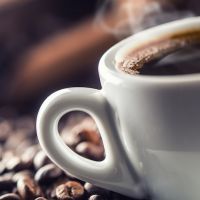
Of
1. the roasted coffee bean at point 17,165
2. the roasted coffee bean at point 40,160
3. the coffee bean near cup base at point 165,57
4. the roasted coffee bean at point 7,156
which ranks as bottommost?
the roasted coffee bean at point 7,156

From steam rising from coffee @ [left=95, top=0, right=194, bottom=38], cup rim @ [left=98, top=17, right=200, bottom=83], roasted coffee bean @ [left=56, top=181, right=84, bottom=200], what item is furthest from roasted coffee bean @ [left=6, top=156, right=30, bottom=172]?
steam rising from coffee @ [left=95, top=0, right=194, bottom=38]

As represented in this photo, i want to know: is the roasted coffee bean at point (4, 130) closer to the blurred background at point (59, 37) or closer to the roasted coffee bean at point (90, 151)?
the blurred background at point (59, 37)

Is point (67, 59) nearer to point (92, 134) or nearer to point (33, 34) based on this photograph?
point (33, 34)

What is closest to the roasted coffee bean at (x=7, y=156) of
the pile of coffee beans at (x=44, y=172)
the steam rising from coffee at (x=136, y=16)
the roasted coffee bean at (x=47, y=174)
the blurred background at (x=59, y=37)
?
the pile of coffee beans at (x=44, y=172)

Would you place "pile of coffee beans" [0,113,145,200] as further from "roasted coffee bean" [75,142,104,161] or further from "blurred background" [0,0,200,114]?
"blurred background" [0,0,200,114]

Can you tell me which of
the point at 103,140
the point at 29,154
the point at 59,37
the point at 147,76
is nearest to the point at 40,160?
the point at 29,154

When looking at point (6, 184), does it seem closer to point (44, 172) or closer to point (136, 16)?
point (44, 172)

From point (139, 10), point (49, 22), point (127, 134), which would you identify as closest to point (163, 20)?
point (139, 10)
